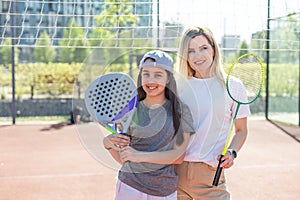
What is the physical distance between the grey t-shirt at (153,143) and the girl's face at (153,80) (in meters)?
0.07

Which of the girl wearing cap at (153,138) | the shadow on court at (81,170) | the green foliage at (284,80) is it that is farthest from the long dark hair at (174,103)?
the green foliage at (284,80)

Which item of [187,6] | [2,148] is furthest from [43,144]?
[187,6]

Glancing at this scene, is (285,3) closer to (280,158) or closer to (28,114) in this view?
(280,158)

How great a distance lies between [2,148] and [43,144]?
0.58 m

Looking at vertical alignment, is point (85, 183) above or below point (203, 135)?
below

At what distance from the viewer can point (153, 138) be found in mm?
1750

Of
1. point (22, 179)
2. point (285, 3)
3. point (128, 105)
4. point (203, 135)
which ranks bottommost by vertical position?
point (22, 179)

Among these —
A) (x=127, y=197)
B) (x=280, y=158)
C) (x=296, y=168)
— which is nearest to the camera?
(x=127, y=197)

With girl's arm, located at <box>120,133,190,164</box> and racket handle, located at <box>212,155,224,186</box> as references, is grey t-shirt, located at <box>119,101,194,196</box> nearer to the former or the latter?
girl's arm, located at <box>120,133,190,164</box>

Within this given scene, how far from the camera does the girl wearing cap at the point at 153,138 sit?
1684 millimetres

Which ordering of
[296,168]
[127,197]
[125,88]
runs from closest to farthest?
[125,88]
[127,197]
[296,168]

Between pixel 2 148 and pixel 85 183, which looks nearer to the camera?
pixel 85 183

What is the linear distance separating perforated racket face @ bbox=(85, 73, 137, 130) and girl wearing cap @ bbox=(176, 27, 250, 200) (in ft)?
1.27

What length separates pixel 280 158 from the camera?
5.49m
